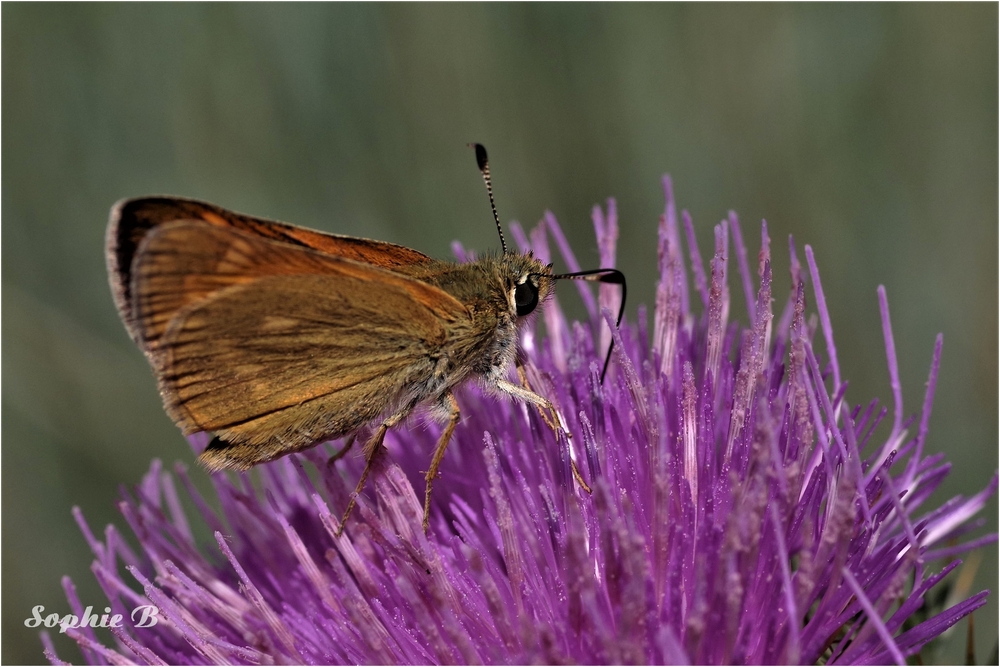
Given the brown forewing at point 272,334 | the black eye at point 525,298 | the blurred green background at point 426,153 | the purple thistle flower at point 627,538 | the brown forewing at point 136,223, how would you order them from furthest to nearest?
1. the blurred green background at point 426,153
2. the black eye at point 525,298
3. the brown forewing at point 136,223
4. the brown forewing at point 272,334
5. the purple thistle flower at point 627,538

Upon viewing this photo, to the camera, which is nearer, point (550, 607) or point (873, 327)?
point (550, 607)

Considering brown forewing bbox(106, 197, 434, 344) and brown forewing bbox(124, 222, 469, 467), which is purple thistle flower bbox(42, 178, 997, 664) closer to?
brown forewing bbox(124, 222, 469, 467)

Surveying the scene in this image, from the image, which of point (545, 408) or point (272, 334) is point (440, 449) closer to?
point (545, 408)

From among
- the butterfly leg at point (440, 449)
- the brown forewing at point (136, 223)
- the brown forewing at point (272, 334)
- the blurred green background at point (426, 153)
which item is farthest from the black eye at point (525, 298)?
the blurred green background at point (426, 153)

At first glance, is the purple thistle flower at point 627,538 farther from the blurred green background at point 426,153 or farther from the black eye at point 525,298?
A: the blurred green background at point 426,153

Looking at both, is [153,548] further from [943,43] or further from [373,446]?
[943,43]

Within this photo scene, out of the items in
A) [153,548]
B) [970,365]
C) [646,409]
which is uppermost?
[646,409]

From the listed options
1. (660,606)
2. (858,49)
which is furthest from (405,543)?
(858,49)
